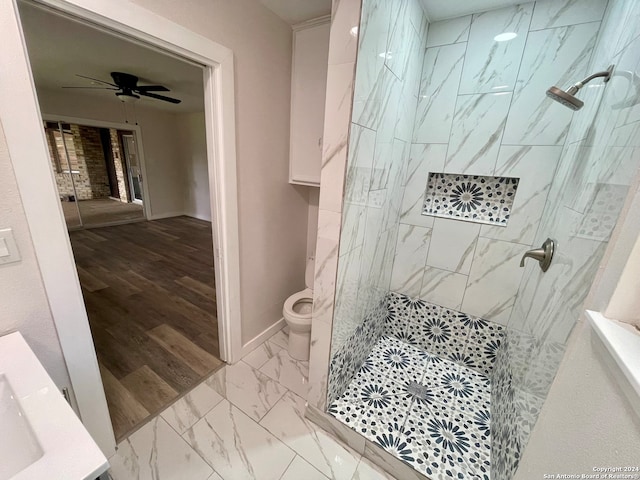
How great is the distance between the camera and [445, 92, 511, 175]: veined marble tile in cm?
154

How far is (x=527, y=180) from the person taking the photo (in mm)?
1513

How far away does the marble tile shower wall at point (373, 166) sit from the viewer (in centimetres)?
111

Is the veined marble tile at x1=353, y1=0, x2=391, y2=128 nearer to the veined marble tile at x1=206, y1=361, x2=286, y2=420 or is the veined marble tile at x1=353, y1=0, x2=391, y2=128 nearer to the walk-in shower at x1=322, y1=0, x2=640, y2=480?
the walk-in shower at x1=322, y1=0, x2=640, y2=480

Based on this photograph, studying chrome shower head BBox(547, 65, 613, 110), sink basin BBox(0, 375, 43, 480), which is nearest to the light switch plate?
sink basin BBox(0, 375, 43, 480)

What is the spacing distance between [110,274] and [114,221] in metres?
2.81

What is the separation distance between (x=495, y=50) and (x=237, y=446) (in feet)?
8.85

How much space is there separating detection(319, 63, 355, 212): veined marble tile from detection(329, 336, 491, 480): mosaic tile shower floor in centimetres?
124

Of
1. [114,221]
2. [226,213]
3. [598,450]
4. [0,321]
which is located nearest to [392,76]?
[226,213]

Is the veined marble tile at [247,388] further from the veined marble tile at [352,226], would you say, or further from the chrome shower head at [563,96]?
the chrome shower head at [563,96]

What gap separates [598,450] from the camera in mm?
473

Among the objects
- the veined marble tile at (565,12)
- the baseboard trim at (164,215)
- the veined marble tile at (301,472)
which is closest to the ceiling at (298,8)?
the veined marble tile at (565,12)

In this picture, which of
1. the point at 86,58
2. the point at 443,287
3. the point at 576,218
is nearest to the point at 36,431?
the point at 576,218

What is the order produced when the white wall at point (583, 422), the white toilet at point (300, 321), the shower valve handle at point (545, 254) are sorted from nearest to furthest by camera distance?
1. the white wall at point (583, 422)
2. the shower valve handle at point (545, 254)
3. the white toilet at point (300, 321)

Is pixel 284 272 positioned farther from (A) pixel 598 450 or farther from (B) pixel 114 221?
(B) pixel 114 221
